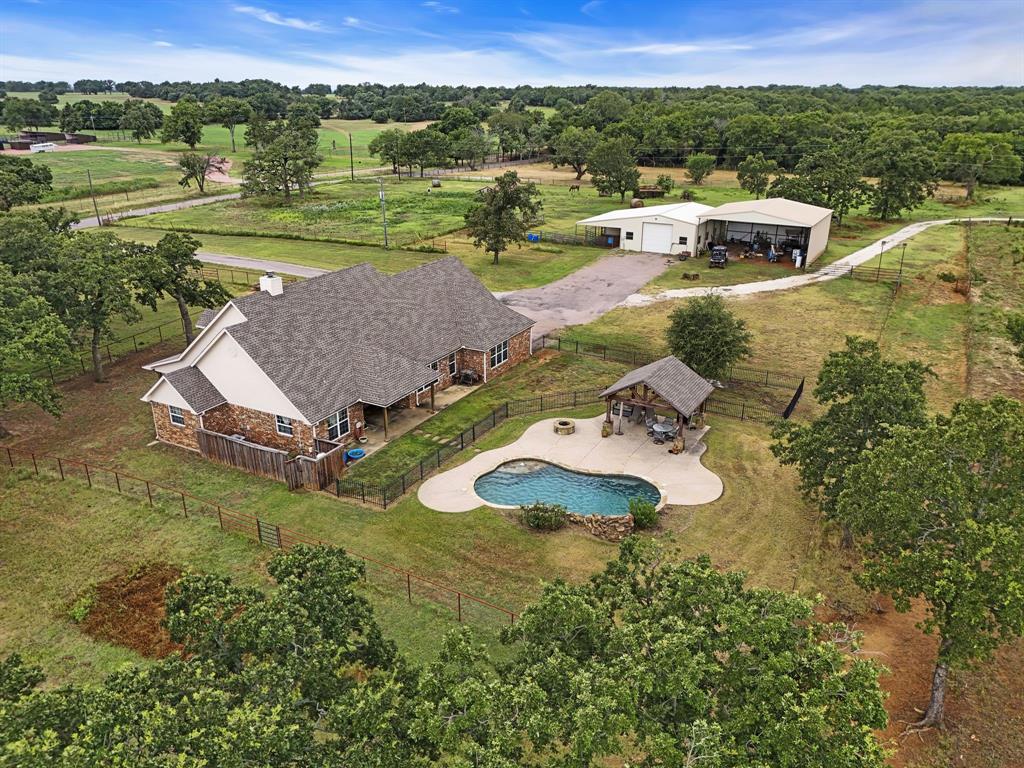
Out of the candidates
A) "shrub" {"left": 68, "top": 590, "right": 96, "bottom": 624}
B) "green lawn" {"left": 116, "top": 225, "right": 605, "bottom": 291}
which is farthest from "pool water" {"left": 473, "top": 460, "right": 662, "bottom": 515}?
"green lawn" {"left": 116, "top": 225, "right": 605, "bottom": 291}

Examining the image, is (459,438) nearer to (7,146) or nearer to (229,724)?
(229,724)

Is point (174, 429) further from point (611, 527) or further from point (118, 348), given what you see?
point (611, 527)

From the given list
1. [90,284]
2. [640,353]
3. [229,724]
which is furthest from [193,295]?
[229,724]

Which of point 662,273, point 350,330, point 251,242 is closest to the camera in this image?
point 350,330

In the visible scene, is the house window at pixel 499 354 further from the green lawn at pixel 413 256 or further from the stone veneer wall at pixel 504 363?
the green lawn at pixel 413 256

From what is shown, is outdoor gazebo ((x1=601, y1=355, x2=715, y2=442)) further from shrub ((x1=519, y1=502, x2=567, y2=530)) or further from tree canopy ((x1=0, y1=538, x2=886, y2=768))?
tree canopy ((x1=0, y1=538, x2=886, y2=768))

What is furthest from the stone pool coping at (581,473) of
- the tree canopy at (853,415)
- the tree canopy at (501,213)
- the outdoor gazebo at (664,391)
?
the tree canopy at (501,213)
